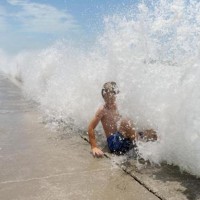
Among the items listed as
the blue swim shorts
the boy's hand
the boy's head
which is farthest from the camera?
the boy's head

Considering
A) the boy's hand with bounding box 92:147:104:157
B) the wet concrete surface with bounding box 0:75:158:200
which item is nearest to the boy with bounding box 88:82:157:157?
the boy's hand with bounding box 92:147:104:157

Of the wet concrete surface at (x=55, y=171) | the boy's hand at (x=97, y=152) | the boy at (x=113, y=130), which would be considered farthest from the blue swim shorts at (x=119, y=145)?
the wet concrete surface at (x=55, y=171)

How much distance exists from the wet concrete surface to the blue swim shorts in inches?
12.2

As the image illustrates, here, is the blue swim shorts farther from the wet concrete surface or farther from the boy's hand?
the wet concrete surface

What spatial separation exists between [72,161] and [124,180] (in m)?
0.97

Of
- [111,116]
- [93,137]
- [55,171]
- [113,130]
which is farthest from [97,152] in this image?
[55,171]

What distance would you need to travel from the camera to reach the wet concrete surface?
3.94 meters

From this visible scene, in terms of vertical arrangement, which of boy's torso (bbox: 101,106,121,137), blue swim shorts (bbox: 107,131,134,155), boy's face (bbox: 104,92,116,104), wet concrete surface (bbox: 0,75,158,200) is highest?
boy's face (bbox: 104,92,116,104)

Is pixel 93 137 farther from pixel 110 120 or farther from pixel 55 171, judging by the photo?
pixel 55 171

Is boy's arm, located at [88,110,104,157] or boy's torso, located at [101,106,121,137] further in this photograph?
boy's torso, located at [101,106,121,137]

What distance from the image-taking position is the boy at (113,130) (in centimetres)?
536

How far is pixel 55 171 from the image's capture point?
15.2 feet

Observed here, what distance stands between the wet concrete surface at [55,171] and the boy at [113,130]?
0.31m

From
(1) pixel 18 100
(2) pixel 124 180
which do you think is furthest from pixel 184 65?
(1) pixel 18 100
